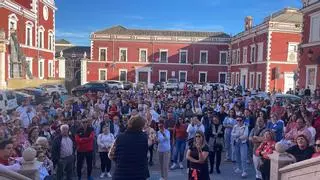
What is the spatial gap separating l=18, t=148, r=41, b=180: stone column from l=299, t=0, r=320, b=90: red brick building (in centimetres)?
2407

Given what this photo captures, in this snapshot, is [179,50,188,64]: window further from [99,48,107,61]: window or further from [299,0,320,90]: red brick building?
[299,0,320,90]: red brick building

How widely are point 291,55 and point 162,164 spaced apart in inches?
1267

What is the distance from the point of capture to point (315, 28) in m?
26.6

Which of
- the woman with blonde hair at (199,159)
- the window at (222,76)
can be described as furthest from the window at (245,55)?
the woman with blonde hair at (199,159)

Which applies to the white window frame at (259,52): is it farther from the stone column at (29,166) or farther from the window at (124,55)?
the stone column at (29,166)

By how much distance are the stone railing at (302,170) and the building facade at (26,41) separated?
2827 centimetres

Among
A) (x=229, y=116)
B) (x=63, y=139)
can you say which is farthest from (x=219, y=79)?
(x=63, y=139)

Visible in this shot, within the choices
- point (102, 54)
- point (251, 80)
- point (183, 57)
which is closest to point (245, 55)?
point (251, 80)

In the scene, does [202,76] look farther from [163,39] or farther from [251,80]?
[251,80]

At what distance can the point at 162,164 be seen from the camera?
31.4ft

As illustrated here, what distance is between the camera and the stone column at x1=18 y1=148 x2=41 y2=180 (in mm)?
5582

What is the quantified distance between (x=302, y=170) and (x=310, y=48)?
23.0 m

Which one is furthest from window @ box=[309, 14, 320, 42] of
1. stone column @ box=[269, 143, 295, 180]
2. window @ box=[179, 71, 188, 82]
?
window @ box=[179, 71, 188, 82]

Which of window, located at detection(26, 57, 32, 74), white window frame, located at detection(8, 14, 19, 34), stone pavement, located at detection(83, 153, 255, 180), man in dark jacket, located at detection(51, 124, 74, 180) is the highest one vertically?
white window frame, located at detection(8, 14, 19, 34)
